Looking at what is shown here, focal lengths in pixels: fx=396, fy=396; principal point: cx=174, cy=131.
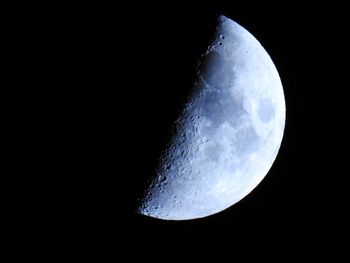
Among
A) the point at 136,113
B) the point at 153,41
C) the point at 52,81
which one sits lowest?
the point at 136,113

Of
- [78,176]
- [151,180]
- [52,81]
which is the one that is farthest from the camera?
[151,180]

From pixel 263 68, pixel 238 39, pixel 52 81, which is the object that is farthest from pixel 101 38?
pixel 263 68

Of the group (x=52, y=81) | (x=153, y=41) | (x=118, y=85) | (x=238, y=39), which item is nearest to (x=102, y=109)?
(x=118, y=85)

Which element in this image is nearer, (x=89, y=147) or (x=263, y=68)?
(x=89, y=147)

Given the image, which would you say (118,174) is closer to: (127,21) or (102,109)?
(102,109)

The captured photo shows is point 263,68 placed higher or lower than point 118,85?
higher

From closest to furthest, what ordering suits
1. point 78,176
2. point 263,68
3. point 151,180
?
point 78,176
point 151,180
point 263,68
